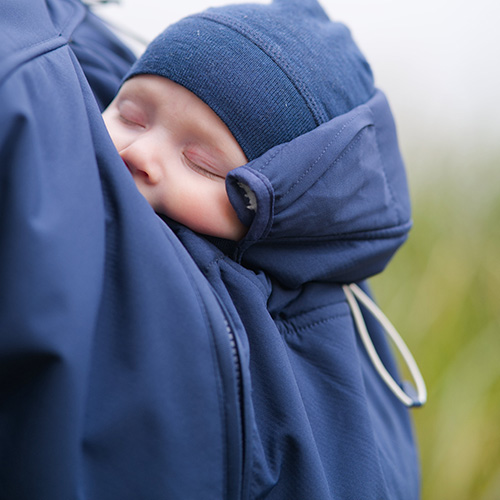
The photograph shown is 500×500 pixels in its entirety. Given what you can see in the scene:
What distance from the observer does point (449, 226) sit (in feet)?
6.30

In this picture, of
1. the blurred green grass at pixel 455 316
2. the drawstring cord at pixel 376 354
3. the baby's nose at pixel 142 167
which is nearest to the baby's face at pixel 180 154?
the baby's nose at pixel 142 167

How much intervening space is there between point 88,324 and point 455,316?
140cm

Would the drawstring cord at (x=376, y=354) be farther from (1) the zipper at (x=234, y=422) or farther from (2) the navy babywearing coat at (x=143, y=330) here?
(1) the zipper at (x=234, y=422)

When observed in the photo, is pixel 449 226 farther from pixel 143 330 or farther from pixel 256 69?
pixel 143 330

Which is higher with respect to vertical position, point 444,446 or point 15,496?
point 15,496

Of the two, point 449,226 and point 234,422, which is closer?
point 234,422

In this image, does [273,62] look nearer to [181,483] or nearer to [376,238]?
[376,238]

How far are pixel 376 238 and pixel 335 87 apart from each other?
9.8 inches

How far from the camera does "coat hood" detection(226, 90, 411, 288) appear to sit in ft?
2.58

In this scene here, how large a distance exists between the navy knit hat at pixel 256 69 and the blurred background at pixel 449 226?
1.20 feet

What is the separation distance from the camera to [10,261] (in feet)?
1.82

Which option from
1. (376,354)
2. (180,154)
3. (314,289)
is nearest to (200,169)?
(180,154)

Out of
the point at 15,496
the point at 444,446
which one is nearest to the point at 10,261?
the point at 15,496

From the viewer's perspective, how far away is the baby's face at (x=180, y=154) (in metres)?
0.81
